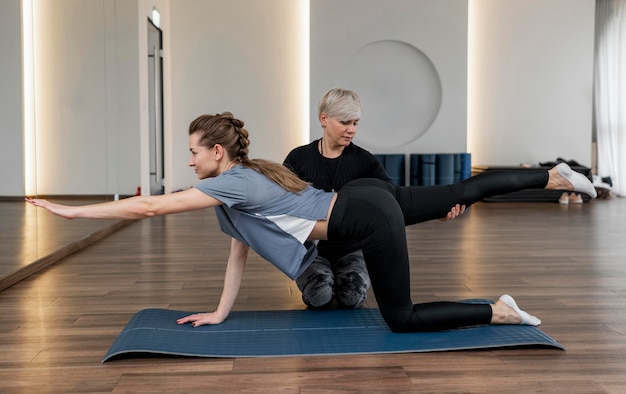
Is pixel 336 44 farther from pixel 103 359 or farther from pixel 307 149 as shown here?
pixel 103 359

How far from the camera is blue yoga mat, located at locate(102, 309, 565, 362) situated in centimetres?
234

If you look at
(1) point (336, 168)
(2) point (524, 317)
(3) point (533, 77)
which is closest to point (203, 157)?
(1) point (336, 168)

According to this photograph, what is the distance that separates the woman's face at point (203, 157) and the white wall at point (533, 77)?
25.4 feet

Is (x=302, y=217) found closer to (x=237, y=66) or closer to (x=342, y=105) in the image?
(x=342, y=105)

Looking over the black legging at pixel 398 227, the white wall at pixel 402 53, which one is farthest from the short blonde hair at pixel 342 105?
the white wall at pixel 402 53

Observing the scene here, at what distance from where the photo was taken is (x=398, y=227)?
2.38m

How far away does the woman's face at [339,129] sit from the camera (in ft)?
9.43

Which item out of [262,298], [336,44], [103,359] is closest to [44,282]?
[262,298]

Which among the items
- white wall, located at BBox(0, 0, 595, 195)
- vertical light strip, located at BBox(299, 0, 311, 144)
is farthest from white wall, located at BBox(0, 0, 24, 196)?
vertical light strip, located at BBox(299, 0, 311, 144)

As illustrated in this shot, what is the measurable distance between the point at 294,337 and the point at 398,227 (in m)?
0.58

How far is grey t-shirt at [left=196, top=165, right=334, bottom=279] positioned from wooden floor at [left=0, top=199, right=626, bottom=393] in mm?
376

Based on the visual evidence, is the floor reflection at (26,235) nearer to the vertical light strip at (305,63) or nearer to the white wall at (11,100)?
the white wall at (11,100)

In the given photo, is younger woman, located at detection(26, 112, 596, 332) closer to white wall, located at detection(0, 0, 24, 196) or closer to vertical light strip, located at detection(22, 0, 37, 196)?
white wall, located at detection(0, 0, 24, 196)

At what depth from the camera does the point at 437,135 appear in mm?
9219
